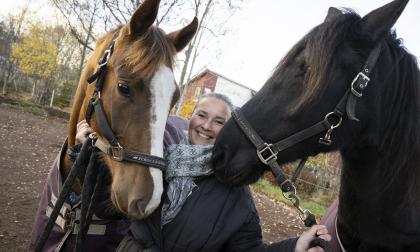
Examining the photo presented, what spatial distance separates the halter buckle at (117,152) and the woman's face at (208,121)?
0.63 meters

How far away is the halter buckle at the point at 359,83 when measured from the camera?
1912mm

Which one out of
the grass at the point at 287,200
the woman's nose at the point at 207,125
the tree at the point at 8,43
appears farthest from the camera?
the tree at the point at 8,43

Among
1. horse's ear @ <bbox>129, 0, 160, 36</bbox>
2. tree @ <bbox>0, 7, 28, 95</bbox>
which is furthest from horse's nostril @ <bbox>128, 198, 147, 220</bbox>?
tree @ <bbox>0, 7, 28, 95</bbox>

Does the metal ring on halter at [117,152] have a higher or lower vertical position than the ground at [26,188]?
higher

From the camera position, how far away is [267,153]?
6.71ft

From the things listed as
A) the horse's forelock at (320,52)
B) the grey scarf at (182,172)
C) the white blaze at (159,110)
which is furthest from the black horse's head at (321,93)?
the white blaze at (159,110)

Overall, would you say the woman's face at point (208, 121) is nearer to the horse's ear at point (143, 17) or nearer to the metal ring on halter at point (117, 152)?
the metal ring on halter at point (117, 152)

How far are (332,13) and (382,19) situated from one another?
378 mm

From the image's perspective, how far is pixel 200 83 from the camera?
43531 millimetres

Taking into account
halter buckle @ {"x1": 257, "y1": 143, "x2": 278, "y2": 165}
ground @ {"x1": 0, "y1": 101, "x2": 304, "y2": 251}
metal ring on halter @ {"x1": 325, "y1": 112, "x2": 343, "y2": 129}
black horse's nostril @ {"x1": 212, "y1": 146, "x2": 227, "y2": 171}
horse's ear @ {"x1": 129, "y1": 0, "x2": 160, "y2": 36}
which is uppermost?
horse's ear @ {"x1": 129, "y1": 0, "x2": 160, "y2": 36}

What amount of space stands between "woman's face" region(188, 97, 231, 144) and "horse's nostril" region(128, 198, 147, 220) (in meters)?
0.74

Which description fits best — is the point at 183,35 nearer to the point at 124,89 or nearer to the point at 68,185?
the point at 124,89

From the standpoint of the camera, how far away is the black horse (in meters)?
1.96

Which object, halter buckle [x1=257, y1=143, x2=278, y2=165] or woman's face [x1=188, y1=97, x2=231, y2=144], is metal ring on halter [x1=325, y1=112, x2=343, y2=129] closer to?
halter buckle [x1=257, y1=143, x2=278, y2=165]
